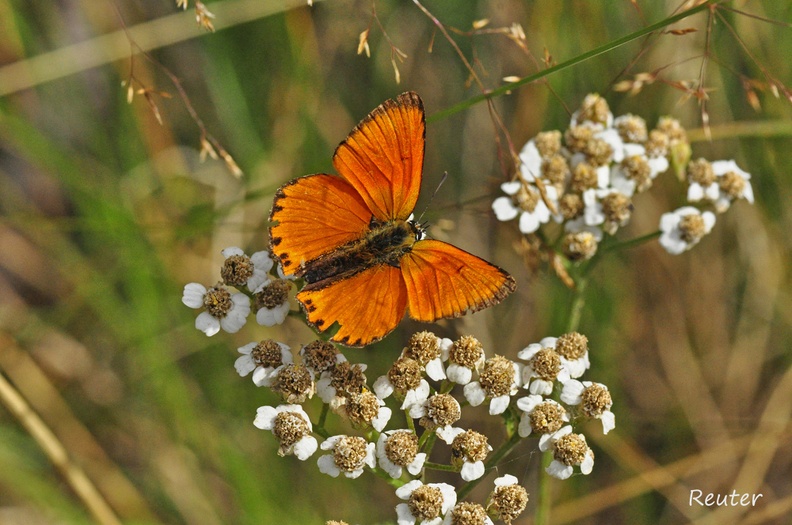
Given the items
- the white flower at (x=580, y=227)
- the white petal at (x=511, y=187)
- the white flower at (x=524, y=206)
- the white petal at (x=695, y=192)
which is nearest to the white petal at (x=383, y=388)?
Answer: the white flower at (x=524, y=206)

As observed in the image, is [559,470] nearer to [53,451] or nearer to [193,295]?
[193,295]

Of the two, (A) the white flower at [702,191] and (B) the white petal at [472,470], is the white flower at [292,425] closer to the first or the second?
(B) the white petal at [472,470]

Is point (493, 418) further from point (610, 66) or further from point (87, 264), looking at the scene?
point (87, 264)

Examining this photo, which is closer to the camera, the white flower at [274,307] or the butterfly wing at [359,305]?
the butterfly wing at [359,305]

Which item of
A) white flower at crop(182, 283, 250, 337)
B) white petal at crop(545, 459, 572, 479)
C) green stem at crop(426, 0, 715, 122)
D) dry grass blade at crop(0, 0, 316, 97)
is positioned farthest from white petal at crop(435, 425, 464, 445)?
dry grass blade at crop(0, 0, 316, 97)

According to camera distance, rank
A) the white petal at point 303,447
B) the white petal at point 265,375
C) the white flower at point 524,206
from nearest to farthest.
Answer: the white petal at point 303,447
the white petal at point 265,375
the white flower at point 524,206

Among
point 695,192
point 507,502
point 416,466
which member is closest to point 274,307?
point 416,466
